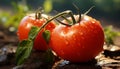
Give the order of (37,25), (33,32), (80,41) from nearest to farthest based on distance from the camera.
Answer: (80,41) < (33,32) < (37,25)

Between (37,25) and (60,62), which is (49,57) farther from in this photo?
(37,25)

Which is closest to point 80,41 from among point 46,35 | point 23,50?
point 46,35

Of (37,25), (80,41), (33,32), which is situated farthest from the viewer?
(37,25)

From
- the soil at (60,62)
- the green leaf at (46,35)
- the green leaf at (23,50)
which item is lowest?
the soil at (60,62)

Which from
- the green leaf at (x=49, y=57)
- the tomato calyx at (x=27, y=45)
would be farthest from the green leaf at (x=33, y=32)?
the green leaf at (x=49, y=57)

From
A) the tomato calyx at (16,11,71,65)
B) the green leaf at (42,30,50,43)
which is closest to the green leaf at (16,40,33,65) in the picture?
the tomato calyx at (16,11,71,65)

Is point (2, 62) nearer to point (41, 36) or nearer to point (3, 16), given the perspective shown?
point (41, 36)

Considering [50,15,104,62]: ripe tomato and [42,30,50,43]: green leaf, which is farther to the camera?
[42,30,50,43]: green leaf

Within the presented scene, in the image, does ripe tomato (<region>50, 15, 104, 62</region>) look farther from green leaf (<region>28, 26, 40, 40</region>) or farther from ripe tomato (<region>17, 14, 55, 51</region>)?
ripe tomato (<region>17, 14, 55, 51</region>)

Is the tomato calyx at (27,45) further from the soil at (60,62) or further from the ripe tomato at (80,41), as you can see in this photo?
the soil at (60,62)

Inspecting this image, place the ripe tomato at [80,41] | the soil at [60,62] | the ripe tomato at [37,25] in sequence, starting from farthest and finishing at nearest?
the ripe tomato at [37,25] < the soil at [60,62] < the ripe tomato at [80,41]
